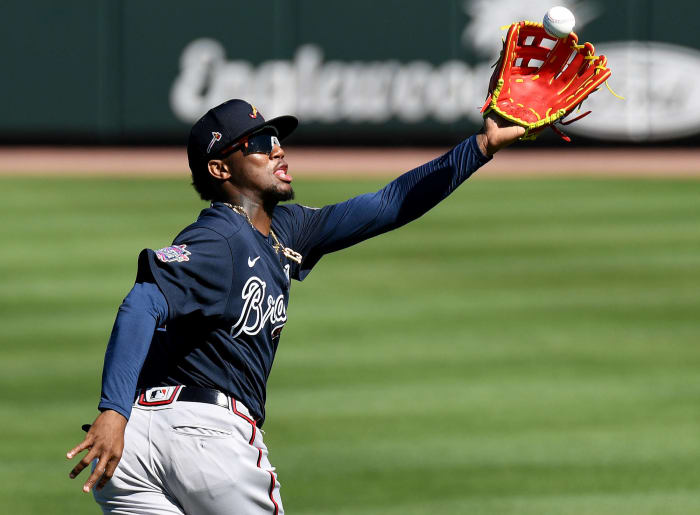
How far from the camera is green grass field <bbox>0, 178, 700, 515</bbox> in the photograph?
23.5 feet

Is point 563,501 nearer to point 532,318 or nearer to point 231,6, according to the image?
point 532,318

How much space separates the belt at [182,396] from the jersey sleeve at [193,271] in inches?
10.5

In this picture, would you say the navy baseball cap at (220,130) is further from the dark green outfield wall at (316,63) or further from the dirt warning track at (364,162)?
the dark green outfield wall at (316,63)

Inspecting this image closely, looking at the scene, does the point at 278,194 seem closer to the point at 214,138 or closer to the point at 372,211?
the point at 214,138

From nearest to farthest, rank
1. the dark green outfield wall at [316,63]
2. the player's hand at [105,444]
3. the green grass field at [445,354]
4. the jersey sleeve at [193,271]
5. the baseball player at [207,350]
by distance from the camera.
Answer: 1. the player's hand at [105,444]
2. the baseball player at [207,350]
3. the jersey sleeve at [193,271]
4. the green grass field at [445,354]
5. the dark green outfield wall at [316,63]

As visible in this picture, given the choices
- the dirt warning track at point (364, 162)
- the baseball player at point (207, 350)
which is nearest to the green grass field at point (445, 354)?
the dirt warning track at point (364, 162)

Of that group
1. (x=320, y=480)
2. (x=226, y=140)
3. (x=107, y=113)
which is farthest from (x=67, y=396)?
(x=107, y=113)

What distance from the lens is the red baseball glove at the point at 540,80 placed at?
475 cm

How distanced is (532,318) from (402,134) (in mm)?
8917

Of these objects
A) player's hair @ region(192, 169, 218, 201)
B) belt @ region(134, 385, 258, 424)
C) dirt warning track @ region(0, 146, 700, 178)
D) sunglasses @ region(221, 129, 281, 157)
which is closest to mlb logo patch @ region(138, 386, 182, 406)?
belt @ region(134, 385, 258, 424)

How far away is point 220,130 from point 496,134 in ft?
3.36

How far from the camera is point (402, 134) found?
19328 mm

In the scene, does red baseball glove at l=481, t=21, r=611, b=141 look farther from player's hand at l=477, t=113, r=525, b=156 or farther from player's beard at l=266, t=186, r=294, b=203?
player's beard at l=266, t=186, r=294, b=203

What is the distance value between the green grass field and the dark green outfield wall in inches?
134
